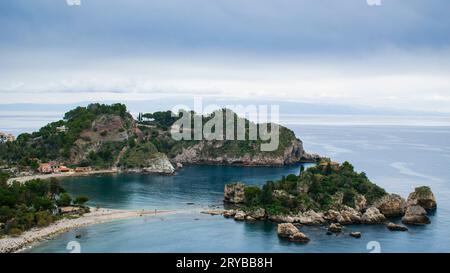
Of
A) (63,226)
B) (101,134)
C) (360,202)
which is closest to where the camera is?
(63,226)

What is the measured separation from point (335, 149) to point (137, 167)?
106 feet

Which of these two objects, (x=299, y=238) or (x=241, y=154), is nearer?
(x=299, y=238)

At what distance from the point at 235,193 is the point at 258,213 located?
5.02 m

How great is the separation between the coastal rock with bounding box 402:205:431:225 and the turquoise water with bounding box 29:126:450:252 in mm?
523

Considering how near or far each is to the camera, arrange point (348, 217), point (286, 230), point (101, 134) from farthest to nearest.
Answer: point (101, 134) → point (348, 217) → point (286, 230)

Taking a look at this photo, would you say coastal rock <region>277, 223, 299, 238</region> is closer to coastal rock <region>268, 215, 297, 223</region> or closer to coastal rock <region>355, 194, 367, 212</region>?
coastal rock <region>268, 215, 297, 223</region>

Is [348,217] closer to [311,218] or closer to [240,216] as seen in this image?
[311,218]

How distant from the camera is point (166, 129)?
68.6 meters

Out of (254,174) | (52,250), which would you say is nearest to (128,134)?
(254,174)

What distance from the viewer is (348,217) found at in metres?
30.2

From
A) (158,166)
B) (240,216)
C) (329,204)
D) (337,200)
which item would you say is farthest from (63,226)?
(158,166)

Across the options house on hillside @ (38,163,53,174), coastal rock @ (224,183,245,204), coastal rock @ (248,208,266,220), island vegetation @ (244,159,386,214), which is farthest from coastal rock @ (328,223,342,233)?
house on hillside @ (38,163,53,174)

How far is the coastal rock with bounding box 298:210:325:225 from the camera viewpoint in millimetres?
30078
